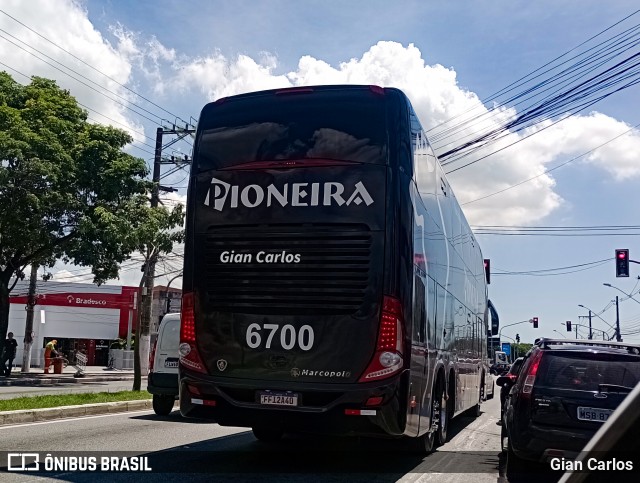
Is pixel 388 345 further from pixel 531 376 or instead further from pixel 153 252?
pixel 153 252

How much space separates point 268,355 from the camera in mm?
7223

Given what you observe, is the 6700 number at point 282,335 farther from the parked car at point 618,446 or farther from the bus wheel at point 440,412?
the parked car at point 618,446

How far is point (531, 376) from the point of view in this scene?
7555 millimetres

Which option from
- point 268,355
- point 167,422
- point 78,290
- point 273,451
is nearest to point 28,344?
point 78,290

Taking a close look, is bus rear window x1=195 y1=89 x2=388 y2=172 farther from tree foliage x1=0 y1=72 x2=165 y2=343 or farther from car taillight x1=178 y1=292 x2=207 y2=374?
tree foliage x1=0 y1=72 x2=165 y2=343

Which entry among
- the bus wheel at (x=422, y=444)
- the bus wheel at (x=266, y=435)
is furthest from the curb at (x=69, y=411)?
the bus wheel at (x=422, y=444)

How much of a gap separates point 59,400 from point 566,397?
10743mm

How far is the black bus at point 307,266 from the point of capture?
7.02 m

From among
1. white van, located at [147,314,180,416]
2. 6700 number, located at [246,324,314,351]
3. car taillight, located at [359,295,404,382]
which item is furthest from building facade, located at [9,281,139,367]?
car taillight, located at [359,295,404,382]

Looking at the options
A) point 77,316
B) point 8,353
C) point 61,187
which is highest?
point 61,187

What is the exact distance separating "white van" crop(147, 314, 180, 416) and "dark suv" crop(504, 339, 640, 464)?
7.50 metres

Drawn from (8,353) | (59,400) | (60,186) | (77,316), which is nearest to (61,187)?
(60,186)

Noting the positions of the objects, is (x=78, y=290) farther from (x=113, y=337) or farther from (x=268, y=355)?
(x=268, y=355)

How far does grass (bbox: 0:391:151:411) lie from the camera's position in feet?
41.8
